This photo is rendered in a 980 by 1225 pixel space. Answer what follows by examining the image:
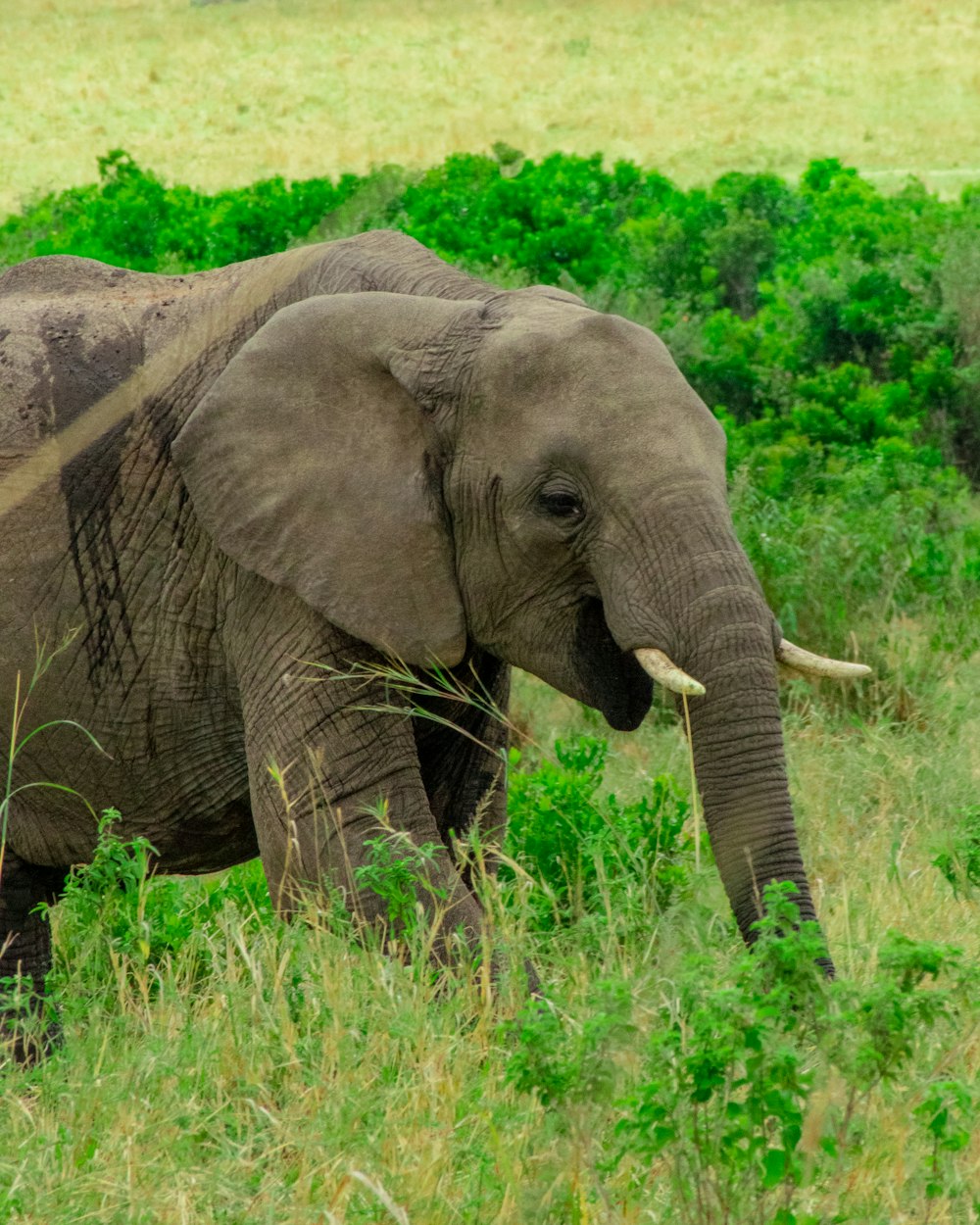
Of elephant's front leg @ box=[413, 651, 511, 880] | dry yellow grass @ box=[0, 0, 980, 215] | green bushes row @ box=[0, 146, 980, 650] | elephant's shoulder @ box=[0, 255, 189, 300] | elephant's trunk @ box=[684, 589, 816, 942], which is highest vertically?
elephant's shoulder @ box=[0, 255, 189, 300]

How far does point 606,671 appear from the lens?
449 centimetres

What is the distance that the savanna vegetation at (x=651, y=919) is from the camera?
3154 millimetres

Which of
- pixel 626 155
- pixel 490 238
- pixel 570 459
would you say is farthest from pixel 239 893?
pixel 626 155

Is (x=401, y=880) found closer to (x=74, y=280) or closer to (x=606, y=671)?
(x=606, y=671)

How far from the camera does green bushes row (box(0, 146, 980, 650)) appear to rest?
8703mm

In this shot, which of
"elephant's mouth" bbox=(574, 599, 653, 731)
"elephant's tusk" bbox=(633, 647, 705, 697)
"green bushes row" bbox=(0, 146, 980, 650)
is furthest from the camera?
"green bushes row" bbox=(0, 146, 980, 650)

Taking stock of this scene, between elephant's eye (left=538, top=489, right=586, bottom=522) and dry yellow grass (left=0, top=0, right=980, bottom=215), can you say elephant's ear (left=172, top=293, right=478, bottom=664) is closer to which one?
elephant's eye (left=538, top=489, right=586, bottom=522)

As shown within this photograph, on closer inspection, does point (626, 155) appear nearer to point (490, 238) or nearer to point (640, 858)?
point (490, 238)

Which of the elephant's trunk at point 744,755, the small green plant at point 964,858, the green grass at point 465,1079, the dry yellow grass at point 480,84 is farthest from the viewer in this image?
the dry yellow grass at point 480,84

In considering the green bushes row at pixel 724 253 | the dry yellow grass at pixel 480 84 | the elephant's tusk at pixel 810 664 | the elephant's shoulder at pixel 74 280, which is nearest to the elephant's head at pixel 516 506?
the elephant's tusk at pixel 810 664

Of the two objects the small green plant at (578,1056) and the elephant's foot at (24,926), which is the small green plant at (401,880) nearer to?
the small green plant at (578,1056)

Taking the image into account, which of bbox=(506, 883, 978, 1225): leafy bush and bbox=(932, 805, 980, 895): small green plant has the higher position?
bbox=(506, 883, 978, 1225): leafy bush

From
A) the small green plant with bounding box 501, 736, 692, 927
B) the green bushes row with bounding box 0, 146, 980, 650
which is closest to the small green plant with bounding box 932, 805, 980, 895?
the small green plant with bounding box 501, 736, 692, 927

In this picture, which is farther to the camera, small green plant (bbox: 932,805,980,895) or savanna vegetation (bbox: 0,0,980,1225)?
small green plant (bbox: 932,805,980,895)
